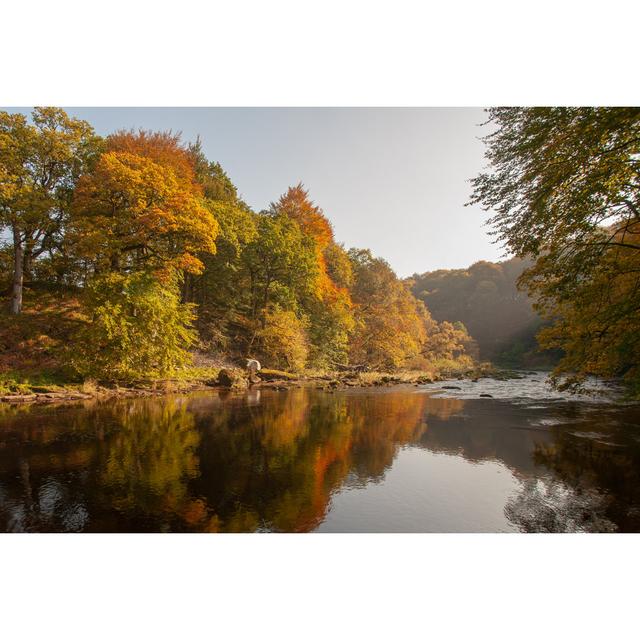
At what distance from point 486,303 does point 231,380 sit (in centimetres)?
5949

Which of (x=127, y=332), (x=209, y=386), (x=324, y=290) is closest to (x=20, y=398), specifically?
(x=127, y=332)

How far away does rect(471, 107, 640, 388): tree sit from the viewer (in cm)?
652

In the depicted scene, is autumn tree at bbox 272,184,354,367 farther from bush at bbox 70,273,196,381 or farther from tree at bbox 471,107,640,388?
tree at bbox 471,107,640,388

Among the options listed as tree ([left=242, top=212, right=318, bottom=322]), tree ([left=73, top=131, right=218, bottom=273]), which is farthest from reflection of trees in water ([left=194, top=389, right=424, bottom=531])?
tree ([left=242, top=212, right=318, bottom=322])

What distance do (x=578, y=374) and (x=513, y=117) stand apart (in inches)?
220

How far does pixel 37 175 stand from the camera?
58.0ft

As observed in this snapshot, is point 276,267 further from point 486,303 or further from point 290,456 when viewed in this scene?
point 486,303

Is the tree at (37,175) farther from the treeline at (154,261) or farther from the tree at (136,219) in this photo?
the tree at (136,219)

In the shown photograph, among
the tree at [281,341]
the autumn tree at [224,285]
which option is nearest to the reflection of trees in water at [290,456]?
the tree at [281,341]

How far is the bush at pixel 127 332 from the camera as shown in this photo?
13445 millimetres

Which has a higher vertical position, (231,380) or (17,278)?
(17,278)

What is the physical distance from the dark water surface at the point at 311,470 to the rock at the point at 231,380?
5.82 m

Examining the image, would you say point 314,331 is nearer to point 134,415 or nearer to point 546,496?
point 134,415

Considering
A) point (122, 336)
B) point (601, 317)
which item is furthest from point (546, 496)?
point (122, 336)
